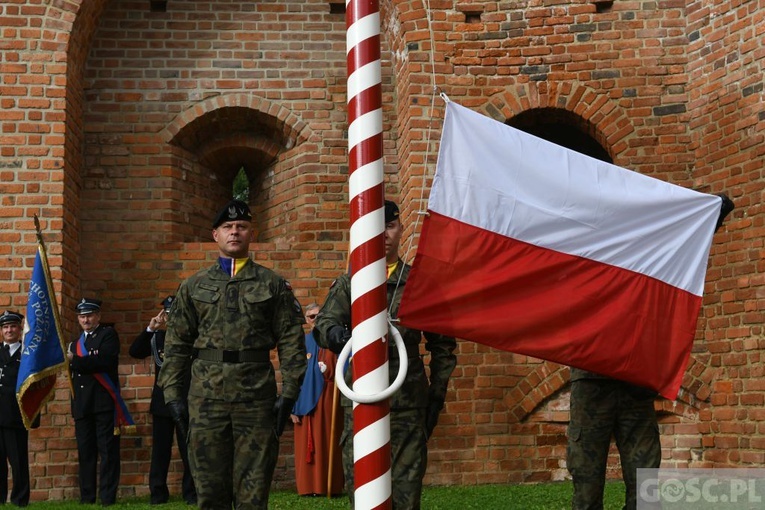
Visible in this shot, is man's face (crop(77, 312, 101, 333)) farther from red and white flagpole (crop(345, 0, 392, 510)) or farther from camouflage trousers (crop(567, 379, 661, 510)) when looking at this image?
red and white flagpole (crop(345, 0, 392, 510))

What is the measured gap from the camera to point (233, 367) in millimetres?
Result: 5176

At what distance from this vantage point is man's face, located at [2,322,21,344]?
8430mm

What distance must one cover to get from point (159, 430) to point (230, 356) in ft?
12.0

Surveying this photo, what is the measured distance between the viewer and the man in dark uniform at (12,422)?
8172 mm

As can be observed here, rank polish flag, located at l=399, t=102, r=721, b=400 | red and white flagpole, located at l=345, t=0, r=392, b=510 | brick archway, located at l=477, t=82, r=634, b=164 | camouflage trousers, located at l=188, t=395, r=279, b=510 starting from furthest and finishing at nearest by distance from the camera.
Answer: brick archway, located at l=477, t=82, r=634, b=164, camouflage trousers, located at l=188, t=395, r=279, b=510, polish flag, located at l=399, t=102, r=721, b=400, red and white flagpole, located at l=345, t=0, r=392, b=510

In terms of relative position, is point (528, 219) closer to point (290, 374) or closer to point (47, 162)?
point (290, 374)

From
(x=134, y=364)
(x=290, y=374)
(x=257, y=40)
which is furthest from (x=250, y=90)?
(x=290, y=374)

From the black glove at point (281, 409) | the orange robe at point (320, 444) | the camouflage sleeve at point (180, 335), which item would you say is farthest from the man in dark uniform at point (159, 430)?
the black glove at point (281, 409)

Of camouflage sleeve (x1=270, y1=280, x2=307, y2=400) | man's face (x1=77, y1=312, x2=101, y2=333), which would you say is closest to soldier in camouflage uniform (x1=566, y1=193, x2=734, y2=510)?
camouflage sleeve (x1=270, y1=280, x2=307, y2=400)

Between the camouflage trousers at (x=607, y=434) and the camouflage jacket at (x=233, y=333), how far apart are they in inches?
64.9

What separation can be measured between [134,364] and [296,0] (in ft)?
13.2

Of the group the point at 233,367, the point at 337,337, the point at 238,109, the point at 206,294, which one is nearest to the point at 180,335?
the point at 206,294

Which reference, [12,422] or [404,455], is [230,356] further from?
[12,422]

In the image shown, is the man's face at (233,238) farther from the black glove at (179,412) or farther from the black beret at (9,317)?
the black beret at (9,317)
